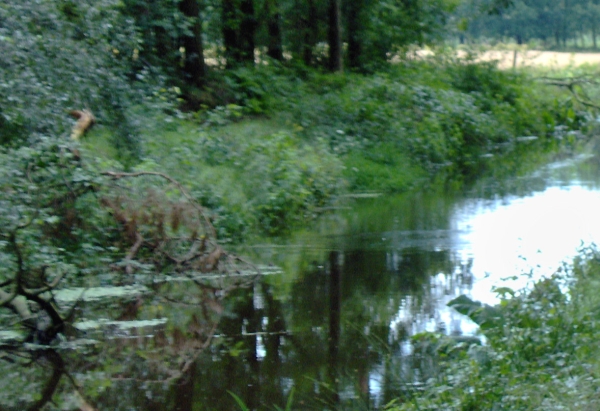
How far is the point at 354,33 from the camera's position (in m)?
29.7

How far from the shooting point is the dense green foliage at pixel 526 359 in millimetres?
5523

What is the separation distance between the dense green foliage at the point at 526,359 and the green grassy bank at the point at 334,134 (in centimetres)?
586

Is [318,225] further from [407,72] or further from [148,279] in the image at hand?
[407,72]

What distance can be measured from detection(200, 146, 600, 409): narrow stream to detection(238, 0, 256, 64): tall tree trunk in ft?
28.9

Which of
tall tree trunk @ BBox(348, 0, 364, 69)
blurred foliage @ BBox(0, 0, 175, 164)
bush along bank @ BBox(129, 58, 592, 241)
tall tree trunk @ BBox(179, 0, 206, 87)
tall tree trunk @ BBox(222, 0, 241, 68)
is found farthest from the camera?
tall tree trunk @ BBox(348, 0, 364, 69)

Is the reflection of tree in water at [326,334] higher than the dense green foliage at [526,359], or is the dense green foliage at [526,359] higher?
the dense green foliage at [526,359]

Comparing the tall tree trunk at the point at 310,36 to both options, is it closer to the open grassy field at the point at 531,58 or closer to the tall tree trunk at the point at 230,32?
the tall tree trunk at the point at 230,32

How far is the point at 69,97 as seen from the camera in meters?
12.2

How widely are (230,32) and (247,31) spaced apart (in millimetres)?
470

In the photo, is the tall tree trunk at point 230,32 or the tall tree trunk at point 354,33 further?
the tall tree trunk at point 354,33

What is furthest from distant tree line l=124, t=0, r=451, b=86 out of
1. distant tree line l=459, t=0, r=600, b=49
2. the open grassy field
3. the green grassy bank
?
distant tree line l=459, t=0, r=600, b=49

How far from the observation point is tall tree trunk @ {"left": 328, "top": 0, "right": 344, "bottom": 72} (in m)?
25.8

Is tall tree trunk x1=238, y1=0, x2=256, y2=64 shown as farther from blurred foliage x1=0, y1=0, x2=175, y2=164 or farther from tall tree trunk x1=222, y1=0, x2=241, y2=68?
blurred foliage x1=0, y1=0, x2=175, y2=164

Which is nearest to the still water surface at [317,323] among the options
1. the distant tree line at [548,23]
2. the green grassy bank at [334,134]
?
the green grassy bank at [334,134]
